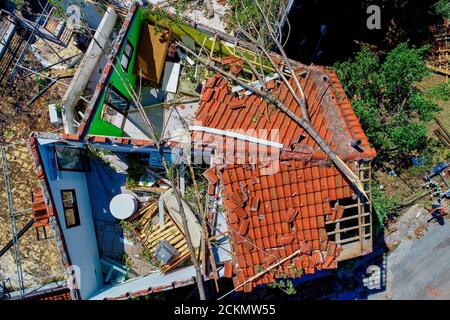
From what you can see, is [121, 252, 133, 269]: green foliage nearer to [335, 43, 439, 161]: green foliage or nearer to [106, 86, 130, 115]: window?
[106, 86, 130, 115]: window

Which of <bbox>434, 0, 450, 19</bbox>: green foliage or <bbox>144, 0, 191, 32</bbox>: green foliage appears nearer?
<bbox>144, 0, 191, 32</bbox>: green foliage

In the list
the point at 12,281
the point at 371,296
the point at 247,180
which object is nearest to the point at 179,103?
the point at 247,180

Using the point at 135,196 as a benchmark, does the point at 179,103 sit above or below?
above

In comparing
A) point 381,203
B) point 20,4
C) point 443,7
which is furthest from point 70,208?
point 443,7


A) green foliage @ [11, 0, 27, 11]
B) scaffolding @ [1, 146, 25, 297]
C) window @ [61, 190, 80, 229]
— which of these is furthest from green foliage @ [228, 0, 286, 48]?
scaffolding @ [1, 146, 25, 297]

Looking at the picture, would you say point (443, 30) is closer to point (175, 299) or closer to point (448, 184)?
point (448, 184)

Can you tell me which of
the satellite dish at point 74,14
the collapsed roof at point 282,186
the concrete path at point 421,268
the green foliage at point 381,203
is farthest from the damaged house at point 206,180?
the concrete path at point 421,268

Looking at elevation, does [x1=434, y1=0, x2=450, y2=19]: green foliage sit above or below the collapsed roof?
above

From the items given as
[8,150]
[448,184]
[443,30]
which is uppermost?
[443,30]
